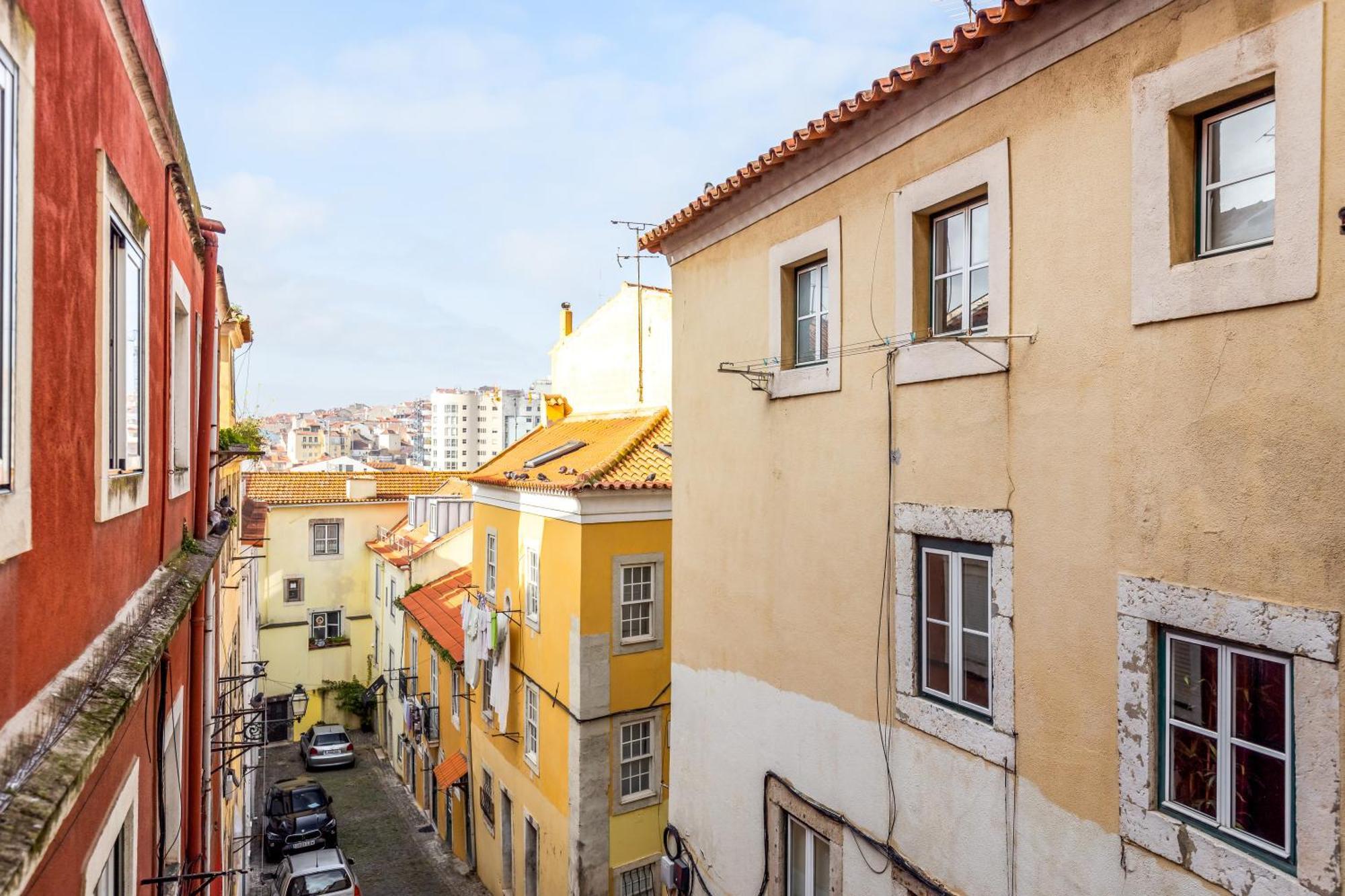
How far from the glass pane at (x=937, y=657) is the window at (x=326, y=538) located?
2956 centimetres

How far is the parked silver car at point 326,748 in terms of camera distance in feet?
85.9

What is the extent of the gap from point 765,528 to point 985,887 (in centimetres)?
364

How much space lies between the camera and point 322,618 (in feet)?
102

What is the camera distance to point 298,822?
65.8ft

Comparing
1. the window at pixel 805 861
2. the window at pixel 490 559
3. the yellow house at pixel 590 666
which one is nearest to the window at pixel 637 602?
the yellow house at pixel 590 666

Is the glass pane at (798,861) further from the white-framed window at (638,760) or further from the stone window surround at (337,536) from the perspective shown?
the stone window surround at (337,536)

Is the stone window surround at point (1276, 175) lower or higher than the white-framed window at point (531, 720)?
higher

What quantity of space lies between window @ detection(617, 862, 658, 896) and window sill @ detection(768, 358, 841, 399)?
10.6 metres

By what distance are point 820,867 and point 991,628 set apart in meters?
3.33

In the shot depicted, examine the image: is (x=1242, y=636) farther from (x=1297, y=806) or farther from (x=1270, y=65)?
(x=1270, y=65)

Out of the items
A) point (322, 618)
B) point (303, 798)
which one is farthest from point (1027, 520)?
point (322, 618)

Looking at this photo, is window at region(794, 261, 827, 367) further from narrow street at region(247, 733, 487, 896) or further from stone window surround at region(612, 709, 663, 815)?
narrow street at region(247, 733, 487, 896)

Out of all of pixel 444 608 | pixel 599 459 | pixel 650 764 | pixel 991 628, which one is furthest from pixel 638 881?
pixel 991 628

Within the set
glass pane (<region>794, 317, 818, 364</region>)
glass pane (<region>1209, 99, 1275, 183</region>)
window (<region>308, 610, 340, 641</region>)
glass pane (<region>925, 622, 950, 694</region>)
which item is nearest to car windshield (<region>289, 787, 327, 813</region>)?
window (<region>308, 610, 340, 641</region>)
